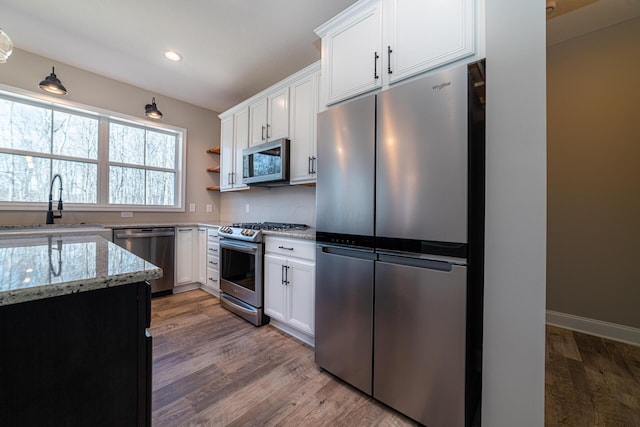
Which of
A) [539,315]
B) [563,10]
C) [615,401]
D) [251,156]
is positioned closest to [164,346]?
[251,156]

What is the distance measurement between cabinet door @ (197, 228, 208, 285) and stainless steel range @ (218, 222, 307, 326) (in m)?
0.59

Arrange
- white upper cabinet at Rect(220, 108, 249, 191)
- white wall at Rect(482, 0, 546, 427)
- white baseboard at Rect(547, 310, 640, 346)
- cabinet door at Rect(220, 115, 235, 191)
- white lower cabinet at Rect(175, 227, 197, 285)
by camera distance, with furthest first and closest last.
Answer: cabinet door at Rect(220, 115, 235, 191)
white lower cabinet at Rect(175, 227, 197, 285)
white upper cabinet at Rect(220, 108, 249, 191)
white baseboard at Rect(547, 310, 640, 346)
white wall at Rect(482, 0, 546, 427)

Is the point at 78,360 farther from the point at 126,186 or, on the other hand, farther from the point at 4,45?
the point at 126,186

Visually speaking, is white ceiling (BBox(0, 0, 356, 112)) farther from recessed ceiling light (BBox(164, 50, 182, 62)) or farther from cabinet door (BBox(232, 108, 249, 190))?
cabinet door (BBox(232, 108, 249, 190))

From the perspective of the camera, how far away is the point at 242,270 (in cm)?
269

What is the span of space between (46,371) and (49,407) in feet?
0.32

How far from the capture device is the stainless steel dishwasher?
2934 mm

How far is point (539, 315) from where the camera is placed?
110cm

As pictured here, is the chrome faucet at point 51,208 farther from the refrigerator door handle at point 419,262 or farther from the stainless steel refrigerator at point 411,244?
the refrigerator door handle at point 419,262

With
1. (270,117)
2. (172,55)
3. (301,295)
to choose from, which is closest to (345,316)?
(301,295)

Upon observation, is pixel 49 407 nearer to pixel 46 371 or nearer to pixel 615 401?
Result: pixel 46 371

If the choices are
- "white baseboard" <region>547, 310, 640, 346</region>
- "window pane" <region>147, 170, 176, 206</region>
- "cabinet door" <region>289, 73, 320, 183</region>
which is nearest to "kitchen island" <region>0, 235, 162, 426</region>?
"cabinet door" <region>289, 73, 320, 183</region>

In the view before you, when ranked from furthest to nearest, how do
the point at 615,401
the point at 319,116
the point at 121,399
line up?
the point at 319,116 < the point at 615,401 < the point at 121,399

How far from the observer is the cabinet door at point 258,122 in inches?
116
